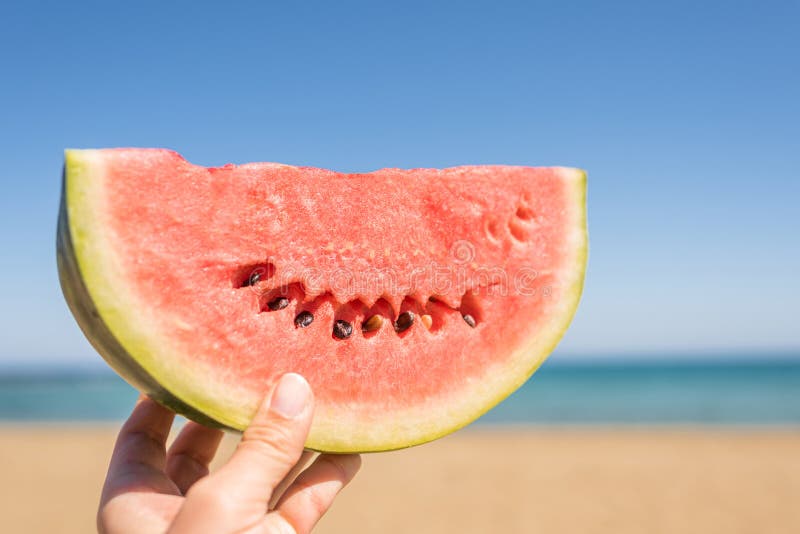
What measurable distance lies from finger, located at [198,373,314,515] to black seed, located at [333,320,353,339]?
23 cm

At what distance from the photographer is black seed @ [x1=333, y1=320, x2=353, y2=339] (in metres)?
1.66

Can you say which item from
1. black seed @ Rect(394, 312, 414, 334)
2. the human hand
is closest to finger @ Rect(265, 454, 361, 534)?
the human hand

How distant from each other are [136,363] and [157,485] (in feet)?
1.64

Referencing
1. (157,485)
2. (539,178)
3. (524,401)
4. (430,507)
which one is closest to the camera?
(157,485)

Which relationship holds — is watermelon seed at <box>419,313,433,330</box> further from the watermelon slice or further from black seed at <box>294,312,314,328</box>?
black seed at <box>294,312,314,328</box>

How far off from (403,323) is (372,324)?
3.7 inches

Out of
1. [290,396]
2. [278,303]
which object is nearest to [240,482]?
[290,396]

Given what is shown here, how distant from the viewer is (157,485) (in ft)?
5.57

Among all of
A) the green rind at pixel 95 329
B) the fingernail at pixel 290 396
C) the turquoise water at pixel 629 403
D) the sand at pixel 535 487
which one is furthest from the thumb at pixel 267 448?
the turquoise water at pixel 629 403

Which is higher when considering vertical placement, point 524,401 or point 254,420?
point 524,401

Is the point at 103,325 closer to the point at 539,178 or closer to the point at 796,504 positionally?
the point at 539,178

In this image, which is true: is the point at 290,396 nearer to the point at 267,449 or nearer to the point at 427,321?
the point at 267,449

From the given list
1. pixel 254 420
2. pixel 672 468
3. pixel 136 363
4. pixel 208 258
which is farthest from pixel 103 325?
pixel 672 468

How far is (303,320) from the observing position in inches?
64.3
